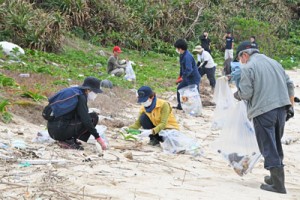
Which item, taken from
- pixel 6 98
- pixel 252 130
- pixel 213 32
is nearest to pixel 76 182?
pixel 252 130

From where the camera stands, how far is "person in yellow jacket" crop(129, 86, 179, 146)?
7559mm

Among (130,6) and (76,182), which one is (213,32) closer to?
(130,6)

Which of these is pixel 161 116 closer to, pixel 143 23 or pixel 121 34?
pixel 121 34

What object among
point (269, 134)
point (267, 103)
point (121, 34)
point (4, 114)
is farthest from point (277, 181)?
point (121, 34)

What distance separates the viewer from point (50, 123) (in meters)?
6.98

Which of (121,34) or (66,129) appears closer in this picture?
(66,129)

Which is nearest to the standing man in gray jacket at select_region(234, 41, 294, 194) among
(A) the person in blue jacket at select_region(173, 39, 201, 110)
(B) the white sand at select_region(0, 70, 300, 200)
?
(B) the white sand at select_region(0, 70, 300, 200)

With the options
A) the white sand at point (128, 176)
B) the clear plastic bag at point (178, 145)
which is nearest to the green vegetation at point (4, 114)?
the white sand at point (128, 176)

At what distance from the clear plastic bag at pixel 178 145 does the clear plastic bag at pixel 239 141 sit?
3.20 ft

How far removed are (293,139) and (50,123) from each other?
412 centimetres

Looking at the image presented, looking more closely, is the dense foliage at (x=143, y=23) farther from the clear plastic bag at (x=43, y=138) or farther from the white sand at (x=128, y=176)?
the clear plastic bag at (x=43, y=138)

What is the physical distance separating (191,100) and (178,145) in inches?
138

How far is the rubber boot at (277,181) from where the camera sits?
590 centimetres

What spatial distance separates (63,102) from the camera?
6.86 meters
